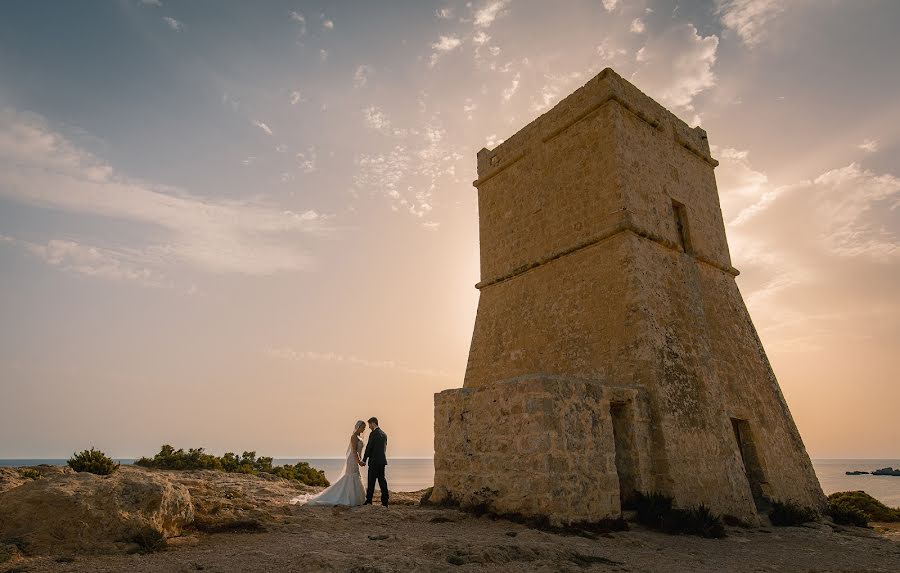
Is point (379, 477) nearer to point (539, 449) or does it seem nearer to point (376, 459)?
point (376, 459)

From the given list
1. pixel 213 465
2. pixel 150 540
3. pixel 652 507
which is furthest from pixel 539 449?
pixel 213 465

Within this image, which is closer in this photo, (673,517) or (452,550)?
(452,550)

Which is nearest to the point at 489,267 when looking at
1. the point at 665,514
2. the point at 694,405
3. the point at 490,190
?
the point at 490,190

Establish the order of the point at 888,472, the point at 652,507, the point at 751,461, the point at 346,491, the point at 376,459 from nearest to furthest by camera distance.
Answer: the point at 652,507
the point at 346,491
the point at 376,459
the point at 751,461
the point at 888,472

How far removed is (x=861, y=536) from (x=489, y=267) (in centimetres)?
973

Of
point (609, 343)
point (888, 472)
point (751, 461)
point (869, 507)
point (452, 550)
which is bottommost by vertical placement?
point (888, 472)

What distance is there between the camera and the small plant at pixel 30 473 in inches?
332

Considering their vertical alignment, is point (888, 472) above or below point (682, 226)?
below

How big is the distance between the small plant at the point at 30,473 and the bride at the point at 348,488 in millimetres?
4315

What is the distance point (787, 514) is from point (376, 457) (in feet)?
27.1

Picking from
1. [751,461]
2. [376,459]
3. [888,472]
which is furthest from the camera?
[888,472]

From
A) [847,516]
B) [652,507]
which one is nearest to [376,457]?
[652,507]

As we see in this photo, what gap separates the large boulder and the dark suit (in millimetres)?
3963

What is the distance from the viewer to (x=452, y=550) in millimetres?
5273
